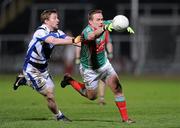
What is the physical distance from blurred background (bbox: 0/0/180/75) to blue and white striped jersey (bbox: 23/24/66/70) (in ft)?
81.8

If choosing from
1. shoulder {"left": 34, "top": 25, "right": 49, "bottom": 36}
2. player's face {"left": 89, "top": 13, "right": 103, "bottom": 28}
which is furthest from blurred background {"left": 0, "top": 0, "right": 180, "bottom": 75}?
player's face {"left": 89, "top": 13, "right": 103, "bottom": 28}

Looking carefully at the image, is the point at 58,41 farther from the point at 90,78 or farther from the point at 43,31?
the point at 90,78

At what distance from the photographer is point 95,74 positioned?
1633 centimetres

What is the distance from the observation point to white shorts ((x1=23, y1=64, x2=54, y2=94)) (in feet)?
53.0

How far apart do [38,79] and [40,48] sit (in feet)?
2.25

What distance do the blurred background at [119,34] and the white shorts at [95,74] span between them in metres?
24.5

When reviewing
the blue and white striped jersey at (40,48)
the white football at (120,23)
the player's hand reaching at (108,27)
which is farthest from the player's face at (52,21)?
the white football at (120,23)

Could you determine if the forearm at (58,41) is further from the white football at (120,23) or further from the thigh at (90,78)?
the thigh at (90,78)

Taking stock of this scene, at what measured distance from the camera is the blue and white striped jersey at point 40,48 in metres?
15.8

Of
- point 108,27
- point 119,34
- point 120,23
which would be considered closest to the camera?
point 120,23

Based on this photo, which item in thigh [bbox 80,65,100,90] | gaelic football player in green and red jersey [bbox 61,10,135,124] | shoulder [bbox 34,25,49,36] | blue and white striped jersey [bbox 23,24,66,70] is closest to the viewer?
gaelic football player in green and red jersey [bbox 61,10,135,124]

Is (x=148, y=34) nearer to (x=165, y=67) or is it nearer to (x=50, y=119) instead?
(x=165, y=67)

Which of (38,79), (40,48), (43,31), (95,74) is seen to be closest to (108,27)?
(43,31)

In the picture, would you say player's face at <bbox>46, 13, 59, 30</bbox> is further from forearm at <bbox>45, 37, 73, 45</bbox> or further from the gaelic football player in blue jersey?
forearm at <bbox>45, 37, 73, 45</bbox>
